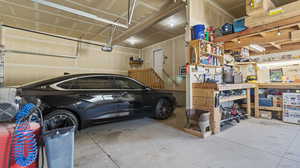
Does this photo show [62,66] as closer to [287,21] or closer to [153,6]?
[153,6]

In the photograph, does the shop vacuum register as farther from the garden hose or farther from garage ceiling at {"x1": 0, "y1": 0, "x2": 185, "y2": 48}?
garage ceiling at {"x1": 0, "y1": 0, "x2": 185, "y2": 48}

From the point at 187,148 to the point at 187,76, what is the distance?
152cm

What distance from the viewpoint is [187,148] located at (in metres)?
2.09

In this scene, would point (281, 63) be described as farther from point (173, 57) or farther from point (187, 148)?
point (187, 148)

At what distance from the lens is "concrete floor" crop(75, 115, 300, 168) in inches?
Answer: 66.7

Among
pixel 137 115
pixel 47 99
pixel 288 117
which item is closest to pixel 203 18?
pixel 137 115

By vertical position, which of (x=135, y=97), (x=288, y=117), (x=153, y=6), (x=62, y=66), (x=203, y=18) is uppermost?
(x=153, y=6)

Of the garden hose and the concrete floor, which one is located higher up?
the garden hose

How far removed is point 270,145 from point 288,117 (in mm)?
1876

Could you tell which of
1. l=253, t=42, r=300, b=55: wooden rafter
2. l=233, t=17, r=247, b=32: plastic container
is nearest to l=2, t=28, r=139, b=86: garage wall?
l=233, t=17, r=247, b=32: plastic container

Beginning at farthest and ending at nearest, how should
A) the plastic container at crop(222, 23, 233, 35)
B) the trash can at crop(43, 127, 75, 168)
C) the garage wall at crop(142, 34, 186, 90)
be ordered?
1. the garage wall at crop(142, 34, 186, 90)
2. the plastic container at crop(222, 23, 233, 35)
3. the trash can at crop(43, 127, 75, 168)

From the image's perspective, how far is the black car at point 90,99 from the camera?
2.21m

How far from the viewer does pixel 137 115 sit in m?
3.17

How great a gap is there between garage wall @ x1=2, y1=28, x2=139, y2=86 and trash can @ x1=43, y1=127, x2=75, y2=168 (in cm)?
564
